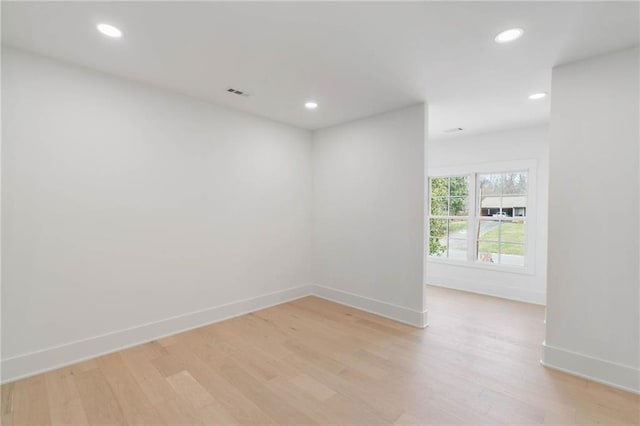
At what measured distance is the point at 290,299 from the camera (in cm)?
439

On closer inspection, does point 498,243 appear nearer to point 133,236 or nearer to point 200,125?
point 200,125

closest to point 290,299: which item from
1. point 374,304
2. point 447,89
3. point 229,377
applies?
point 374,304

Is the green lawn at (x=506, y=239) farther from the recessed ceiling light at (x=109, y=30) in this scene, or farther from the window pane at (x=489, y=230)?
the recessed ceiling light at (x=109, y=30)

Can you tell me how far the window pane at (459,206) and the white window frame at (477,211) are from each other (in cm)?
9

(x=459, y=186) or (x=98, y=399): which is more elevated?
(x=459, y=186)

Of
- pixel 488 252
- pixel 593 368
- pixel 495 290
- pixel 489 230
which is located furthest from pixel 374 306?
pixel 489 230

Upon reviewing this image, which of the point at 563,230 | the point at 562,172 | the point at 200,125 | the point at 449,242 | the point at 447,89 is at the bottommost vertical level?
the point at 449,242

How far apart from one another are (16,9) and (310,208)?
359 centimetres

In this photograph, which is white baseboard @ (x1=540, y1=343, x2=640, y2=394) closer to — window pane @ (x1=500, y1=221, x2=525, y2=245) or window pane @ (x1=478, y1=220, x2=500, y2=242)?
window pane @ (x1=500, y1=221, x2=525, y2=245)

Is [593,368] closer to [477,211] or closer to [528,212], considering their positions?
[528,212]

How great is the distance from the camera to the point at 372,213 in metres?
3.96

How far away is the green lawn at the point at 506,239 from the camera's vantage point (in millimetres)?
4604

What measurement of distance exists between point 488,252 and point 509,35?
12.1 ft

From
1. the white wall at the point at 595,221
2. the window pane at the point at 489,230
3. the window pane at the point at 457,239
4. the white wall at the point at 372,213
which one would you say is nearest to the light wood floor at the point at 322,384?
the white wall at the point at 595,221
